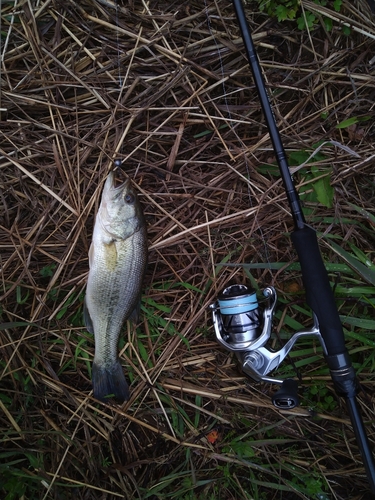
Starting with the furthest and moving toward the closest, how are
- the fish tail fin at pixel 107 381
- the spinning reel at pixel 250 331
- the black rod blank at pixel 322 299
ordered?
the fish tail fin at pixel 107 381 < the spinning reel at pixel 250 331 < the black rod blank at pixel 322 299

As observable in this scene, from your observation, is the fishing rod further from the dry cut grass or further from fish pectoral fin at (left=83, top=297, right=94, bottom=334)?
fish pectoral fin at (left=83, top=297, right=94, bottom=334)

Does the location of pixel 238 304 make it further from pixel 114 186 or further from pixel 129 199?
pixel 114 186

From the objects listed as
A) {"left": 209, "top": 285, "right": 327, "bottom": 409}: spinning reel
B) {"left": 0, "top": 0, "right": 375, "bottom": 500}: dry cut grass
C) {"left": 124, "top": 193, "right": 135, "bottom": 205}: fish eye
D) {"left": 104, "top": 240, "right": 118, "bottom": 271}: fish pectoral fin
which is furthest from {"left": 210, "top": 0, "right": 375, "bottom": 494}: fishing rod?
{"left": 124, "top": 193, "right": 135, "bottom": 205}: fish eye

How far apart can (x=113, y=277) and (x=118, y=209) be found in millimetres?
420

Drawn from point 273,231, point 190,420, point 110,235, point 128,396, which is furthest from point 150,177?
point 190,420

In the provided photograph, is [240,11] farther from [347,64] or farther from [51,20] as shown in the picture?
[51,20]

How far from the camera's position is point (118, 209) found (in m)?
2.41

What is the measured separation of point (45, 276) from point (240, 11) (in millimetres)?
2030

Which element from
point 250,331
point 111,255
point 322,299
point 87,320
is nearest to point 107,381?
point 87,320

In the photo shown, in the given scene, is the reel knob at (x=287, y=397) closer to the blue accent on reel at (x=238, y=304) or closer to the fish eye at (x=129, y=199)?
the blue accent on reel at (x=238, y=304)

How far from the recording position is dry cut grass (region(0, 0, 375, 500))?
2.66 meters

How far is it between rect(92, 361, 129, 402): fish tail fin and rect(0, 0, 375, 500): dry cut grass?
110mm

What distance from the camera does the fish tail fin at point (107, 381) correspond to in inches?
102

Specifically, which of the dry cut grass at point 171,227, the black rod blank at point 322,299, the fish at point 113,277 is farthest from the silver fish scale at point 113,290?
the black rod blank at point 322,299
